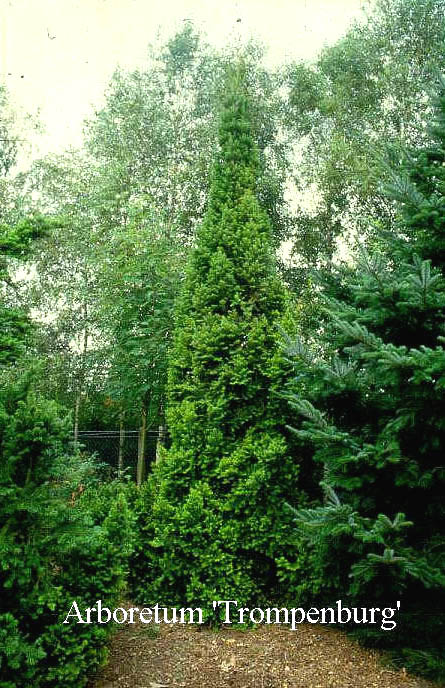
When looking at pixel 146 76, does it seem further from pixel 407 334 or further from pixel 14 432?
pixel 14 432

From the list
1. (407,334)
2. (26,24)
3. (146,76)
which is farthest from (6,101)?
(407,334)

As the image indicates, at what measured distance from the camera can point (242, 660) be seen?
4.25m

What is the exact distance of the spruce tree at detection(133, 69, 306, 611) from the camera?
4809 mm

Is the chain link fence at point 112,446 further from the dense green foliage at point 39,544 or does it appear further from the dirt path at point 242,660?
the dense green foliage at point 39,544

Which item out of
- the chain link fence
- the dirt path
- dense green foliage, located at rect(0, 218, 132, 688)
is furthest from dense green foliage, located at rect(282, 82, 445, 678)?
the chain link fence

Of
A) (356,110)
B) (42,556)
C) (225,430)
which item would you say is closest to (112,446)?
(225,430)

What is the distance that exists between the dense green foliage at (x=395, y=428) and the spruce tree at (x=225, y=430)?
0.73 metres

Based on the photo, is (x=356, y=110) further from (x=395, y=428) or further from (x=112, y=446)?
(x=395, y=428)

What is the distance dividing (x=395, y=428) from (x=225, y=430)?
185 cm

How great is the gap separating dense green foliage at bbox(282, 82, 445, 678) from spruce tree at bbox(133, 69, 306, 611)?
2.39ft

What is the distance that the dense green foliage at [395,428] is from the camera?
3506mm

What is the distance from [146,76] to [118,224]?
13.4 ft

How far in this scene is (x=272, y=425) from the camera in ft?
16.5

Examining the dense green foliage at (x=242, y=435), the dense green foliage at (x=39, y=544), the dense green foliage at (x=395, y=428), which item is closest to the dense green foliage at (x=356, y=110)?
the dense green foliage at (x=242, y=435)
